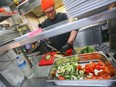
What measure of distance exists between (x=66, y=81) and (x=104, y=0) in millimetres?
627

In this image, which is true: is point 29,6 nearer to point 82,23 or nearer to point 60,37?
point 60,37

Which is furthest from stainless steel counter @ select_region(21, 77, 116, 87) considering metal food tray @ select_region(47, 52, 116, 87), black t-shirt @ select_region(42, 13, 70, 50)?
black t-shirt @ select_region(42, 13, 70, 50)

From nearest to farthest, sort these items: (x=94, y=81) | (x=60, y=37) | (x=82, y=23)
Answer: (x=82, y=23), (x=94, y=81), (x=60, y=37)

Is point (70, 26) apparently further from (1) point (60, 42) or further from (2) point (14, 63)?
(1) point (60, 42)

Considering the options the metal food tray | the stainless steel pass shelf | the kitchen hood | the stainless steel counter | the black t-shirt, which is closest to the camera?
the stainless steel pass shelf

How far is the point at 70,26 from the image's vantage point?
0.47 m

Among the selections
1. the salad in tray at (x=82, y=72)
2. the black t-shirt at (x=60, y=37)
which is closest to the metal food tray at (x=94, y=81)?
the salad in tray at (x=82, y=72)

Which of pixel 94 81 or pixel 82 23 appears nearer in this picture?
pixel 82 23

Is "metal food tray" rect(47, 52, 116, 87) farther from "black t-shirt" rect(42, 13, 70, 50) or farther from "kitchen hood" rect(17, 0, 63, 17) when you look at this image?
"kitchen hood" rect(17, 0, 63, 17)

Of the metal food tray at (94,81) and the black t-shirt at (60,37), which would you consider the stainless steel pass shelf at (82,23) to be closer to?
the metal food tray at (94,81)

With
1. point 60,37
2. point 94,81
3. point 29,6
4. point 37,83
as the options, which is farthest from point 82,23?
point 29,6

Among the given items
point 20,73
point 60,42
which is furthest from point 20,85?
point 60,42

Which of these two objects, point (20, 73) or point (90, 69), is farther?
point (20, 73)

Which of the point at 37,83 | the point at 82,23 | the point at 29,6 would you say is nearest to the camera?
the point at 82,23
